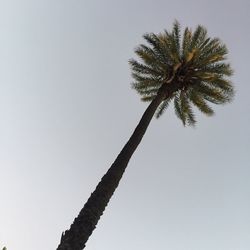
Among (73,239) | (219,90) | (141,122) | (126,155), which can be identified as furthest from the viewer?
(219,90)

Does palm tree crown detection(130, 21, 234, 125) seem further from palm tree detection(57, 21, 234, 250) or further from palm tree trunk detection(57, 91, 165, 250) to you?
palm tree trunk detection(57, 91, 165, 250)

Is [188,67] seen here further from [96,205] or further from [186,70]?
[96,205]

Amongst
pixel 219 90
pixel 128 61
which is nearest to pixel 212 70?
pixel 219 90

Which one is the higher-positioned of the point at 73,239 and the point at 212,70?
the point at 212,70

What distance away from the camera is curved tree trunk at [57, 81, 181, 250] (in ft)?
36.5

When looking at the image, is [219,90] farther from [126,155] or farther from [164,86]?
[126,155]

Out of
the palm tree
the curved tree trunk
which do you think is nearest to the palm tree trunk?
the curved tree trunk

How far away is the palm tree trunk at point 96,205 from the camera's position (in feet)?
36.5

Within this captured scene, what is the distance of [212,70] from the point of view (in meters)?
20.2

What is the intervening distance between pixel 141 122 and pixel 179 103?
6254 mm

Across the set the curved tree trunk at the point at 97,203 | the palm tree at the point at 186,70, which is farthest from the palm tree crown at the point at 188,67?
the curved tree trunk at the point at 97,203

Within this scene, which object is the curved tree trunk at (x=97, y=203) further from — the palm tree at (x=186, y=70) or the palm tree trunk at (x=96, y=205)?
the palm tree at (x=186, y=70)

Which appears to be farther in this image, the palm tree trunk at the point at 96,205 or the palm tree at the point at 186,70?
the palm tree at the point at 186,70

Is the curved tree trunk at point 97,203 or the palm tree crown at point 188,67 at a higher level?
the palm tree crown at point 188,67
